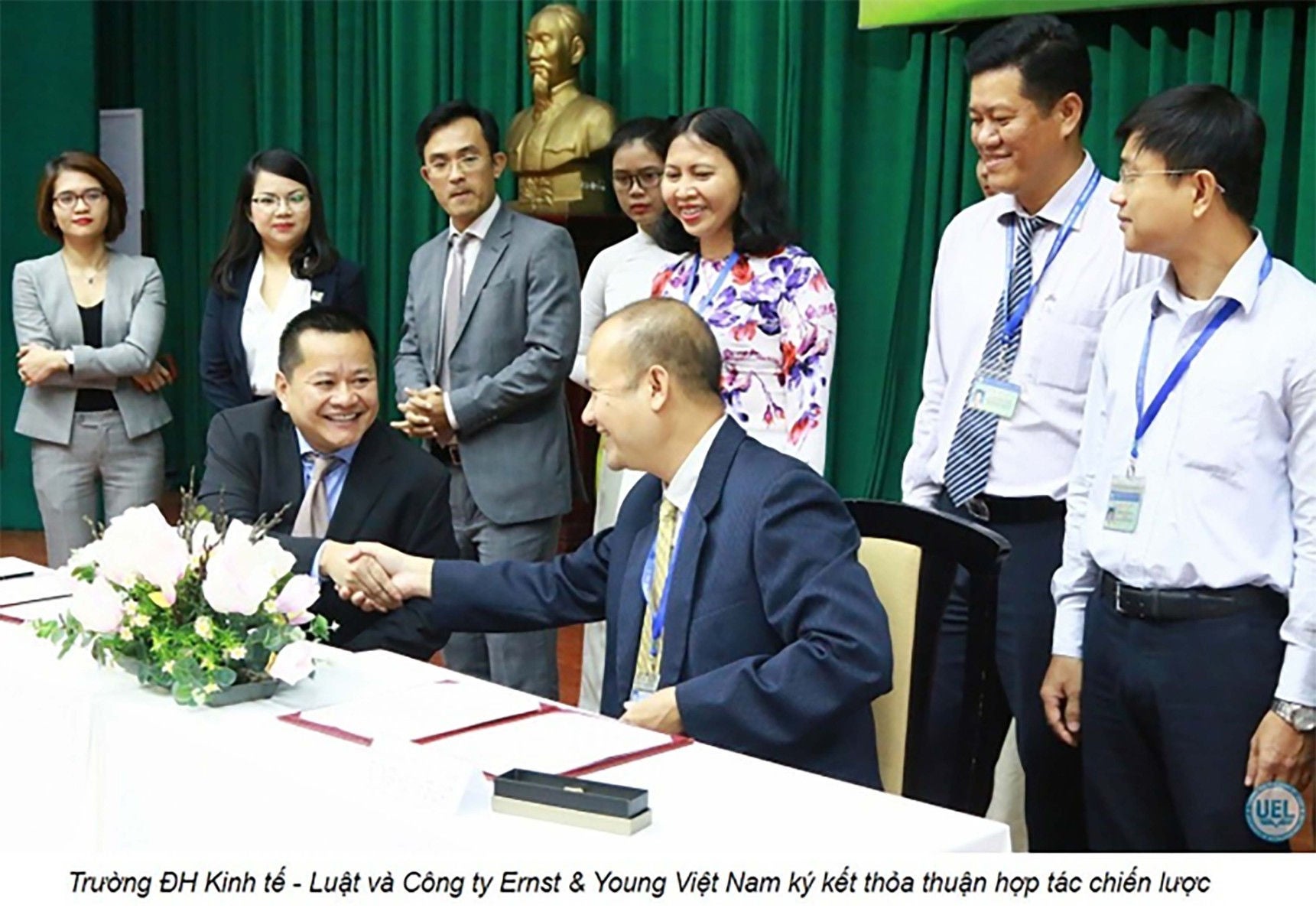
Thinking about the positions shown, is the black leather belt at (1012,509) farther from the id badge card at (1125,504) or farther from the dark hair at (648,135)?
the dark hair at (648,135)

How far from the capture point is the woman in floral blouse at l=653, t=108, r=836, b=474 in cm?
299

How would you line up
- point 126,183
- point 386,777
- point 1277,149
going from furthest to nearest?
point 126,183, point 1277,149, point 386,777

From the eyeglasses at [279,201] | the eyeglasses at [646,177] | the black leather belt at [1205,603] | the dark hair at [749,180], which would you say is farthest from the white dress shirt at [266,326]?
the black leather belt at [1205,603]

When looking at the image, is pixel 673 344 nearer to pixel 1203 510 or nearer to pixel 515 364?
pixel 1203 510

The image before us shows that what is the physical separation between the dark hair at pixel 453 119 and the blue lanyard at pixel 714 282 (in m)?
0.84

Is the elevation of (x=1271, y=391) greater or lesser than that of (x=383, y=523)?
greater

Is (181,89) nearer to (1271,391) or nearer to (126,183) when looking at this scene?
(126,183)

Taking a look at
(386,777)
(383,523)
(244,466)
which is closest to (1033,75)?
(383,523)

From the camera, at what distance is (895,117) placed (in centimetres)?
525

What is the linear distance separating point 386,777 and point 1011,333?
148 cm

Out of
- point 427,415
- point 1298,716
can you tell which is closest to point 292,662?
point 1298,716

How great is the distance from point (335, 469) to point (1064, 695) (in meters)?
1.23

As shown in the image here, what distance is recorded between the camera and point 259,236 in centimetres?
396

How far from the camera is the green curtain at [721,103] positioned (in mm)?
4547
